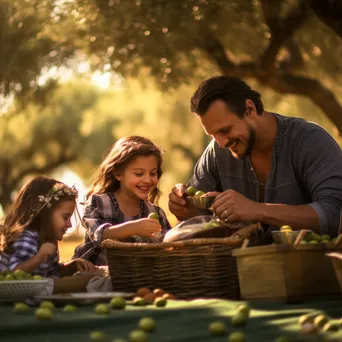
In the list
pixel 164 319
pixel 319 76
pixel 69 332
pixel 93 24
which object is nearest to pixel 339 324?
pixel 164 319

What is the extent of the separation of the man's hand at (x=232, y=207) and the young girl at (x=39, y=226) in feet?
3.71

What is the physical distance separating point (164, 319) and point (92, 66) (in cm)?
1195

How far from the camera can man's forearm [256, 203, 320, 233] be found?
5.61 m

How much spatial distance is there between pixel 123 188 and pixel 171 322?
9.53ft

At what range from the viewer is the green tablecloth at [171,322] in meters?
3.84

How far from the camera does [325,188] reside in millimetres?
5984

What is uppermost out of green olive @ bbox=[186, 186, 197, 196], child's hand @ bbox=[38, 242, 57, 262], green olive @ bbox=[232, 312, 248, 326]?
green olive @ bbox=[186, 186, 197, 196]

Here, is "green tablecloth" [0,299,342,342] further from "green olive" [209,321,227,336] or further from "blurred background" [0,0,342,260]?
"blurred background" [0,0,342,260]

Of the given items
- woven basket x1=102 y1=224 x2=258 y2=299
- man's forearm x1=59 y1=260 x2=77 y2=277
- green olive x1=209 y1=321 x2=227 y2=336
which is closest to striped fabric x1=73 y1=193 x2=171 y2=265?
man's forearm x1=59 y1=260 x2=77 y2=277

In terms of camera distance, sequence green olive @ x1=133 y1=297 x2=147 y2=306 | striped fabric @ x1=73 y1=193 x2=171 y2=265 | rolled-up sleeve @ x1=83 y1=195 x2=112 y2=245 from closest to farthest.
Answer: green olive @ x1=133 y1=297 x2=147 y2=306 → rolled-up sleeve @ x1=83 y1=195 x2=112 y2=245 → striped fabric @ x1=73 y1=193 x2=171 y2=265

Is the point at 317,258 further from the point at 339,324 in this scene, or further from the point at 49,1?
the point at 49,1

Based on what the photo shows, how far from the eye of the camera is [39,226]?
6305 millimetres

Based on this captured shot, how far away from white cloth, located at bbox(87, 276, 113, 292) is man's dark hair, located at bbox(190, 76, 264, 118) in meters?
1.50

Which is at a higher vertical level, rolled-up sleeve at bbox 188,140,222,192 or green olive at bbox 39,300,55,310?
rolled-up sleeve at bbox 188,140,222,192
